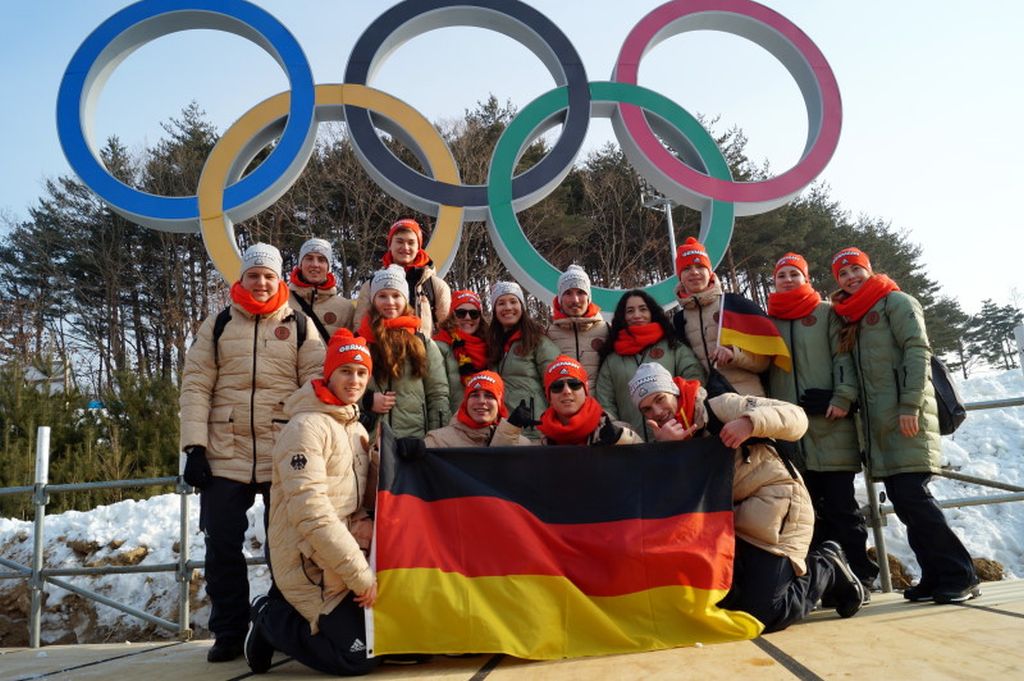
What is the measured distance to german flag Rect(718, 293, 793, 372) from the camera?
11.8ft

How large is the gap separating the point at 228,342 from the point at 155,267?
1645 cm

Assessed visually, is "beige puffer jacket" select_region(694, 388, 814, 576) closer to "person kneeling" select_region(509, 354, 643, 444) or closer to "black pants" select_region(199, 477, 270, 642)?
"person kneeling" select_region(509, 354, 643, 444)

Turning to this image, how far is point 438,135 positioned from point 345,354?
3.14 meters

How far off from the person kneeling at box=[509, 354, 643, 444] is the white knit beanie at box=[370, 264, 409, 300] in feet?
3.21

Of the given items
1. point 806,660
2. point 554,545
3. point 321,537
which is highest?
point 321,537

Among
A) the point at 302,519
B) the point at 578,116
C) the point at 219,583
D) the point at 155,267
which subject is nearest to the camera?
the point at 302,519

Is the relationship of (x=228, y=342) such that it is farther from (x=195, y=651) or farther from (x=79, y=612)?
(x=79, y=612)

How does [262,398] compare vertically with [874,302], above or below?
below

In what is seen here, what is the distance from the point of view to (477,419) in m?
3.20

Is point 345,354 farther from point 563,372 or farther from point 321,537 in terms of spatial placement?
→ point 563,372

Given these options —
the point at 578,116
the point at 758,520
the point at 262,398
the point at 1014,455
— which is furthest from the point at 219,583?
the point at 1014,455

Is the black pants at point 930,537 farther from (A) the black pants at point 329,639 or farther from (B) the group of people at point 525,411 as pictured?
(A) the black pants at point 329,639

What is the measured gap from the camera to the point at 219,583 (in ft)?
10.2

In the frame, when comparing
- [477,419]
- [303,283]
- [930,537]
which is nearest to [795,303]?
[930,537]
